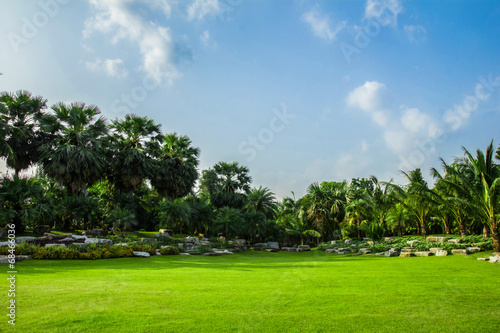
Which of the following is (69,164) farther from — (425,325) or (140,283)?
(425,325)

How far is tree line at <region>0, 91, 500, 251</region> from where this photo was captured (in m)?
18.7

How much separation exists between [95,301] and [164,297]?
1022 millimetres

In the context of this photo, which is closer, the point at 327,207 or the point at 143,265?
the point at 143,265

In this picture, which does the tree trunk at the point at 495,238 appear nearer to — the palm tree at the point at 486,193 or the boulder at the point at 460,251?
the palm tree at the point at 486,193

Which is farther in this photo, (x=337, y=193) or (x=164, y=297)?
(x=337, y=193)

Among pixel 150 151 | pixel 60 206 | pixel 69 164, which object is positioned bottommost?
pixel 60 206


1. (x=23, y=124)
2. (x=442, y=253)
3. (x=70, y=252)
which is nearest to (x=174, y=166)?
(x=23, y=124)

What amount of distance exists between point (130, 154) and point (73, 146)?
17.4ft

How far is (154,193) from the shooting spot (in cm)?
3825

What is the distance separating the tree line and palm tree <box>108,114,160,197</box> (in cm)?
10

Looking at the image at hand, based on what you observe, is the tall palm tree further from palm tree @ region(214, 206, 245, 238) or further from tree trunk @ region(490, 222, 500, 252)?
palm tree @ region(214, 206, 245, 238)

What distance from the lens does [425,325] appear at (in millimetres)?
3779

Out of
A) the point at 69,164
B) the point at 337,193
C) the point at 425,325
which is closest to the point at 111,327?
the point at 425,325

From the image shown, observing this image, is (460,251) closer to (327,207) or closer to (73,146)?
(327,207)
